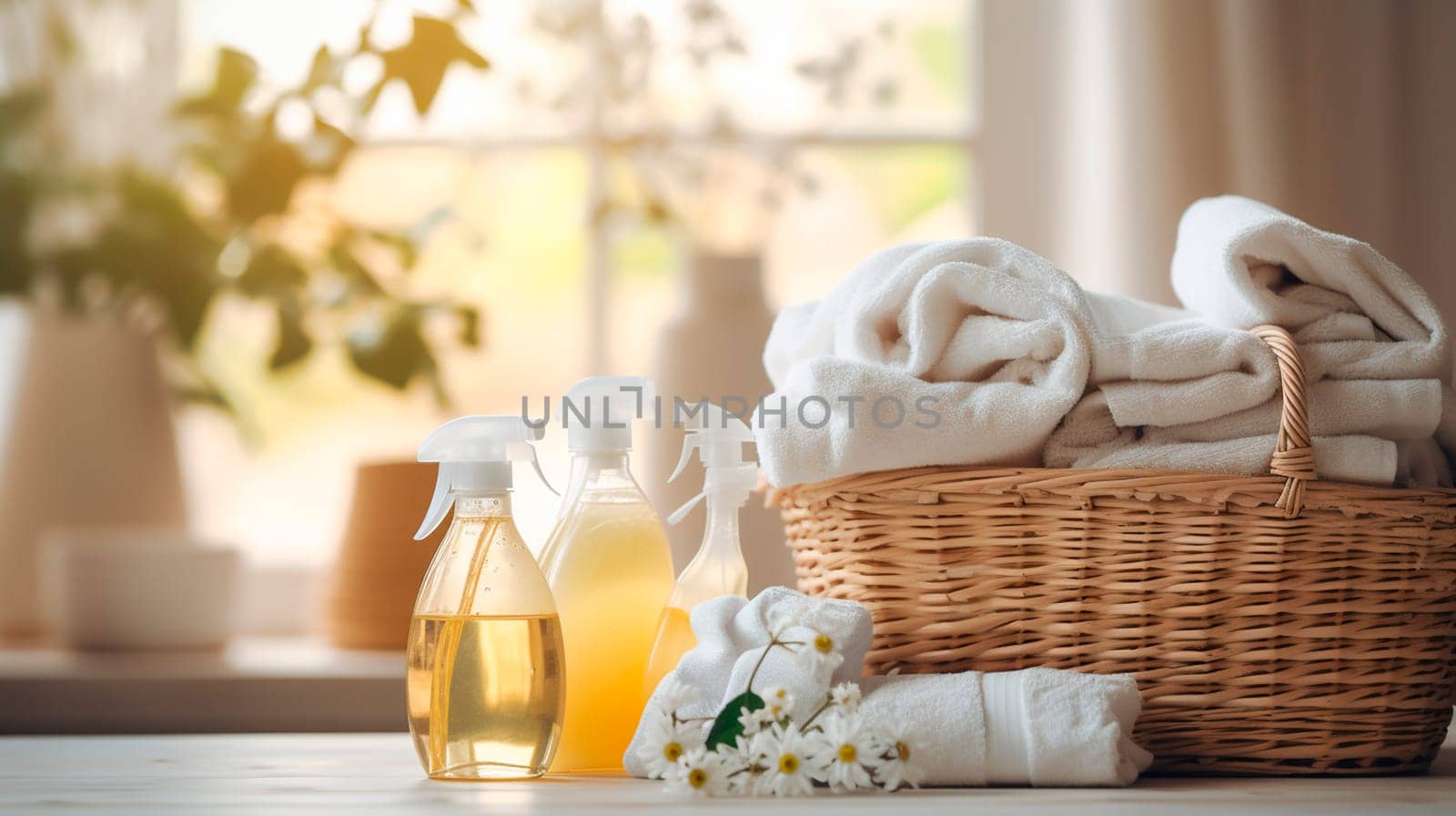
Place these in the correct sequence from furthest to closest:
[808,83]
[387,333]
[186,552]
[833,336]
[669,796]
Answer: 1. [808,83]
2. [387,333]
3. [186,552]
4. [833,336]
5. [669,796]

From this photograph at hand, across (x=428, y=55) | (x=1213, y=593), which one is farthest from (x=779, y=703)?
(x=428, y=55)

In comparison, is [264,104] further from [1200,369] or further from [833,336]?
[1200,369]

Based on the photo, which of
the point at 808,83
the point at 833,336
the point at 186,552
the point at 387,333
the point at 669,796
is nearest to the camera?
the point at 669,796

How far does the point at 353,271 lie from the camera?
1385 millimetres

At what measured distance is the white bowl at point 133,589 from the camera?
3.89 feet

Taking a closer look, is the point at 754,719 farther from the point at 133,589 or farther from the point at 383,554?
the point at 133,589

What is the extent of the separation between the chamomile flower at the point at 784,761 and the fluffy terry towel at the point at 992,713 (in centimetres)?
2

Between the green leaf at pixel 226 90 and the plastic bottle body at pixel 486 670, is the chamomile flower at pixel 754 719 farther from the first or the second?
the green leaf at pixel 226 90

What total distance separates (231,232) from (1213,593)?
112 cm

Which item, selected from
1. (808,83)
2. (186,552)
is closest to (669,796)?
(186,552)

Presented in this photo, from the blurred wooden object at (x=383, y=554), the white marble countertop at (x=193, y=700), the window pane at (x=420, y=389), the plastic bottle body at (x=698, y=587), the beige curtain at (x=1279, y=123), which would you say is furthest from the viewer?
the window pane at (x=420, y=389)

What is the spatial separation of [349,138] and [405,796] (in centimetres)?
93

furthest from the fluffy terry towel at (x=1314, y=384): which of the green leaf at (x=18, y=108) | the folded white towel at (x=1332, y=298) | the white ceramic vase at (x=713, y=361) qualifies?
the green leaf at (x=18, y=108)

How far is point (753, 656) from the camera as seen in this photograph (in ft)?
2.01
